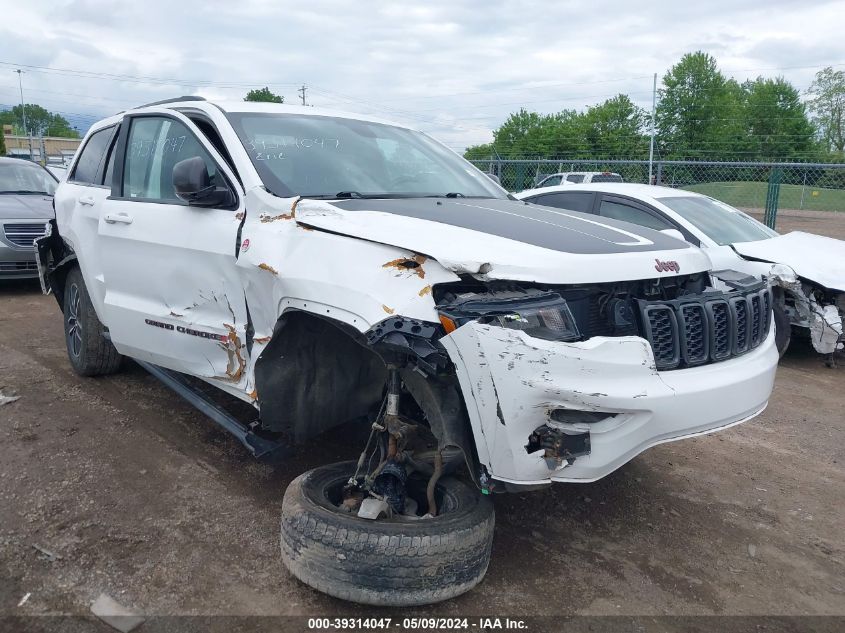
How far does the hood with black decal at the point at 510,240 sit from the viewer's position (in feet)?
8.39

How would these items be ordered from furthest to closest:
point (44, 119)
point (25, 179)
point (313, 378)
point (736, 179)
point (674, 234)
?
point (44, 119) < point (736, 179) < point (25, 179) < point (674, 234) < point (313, 378)

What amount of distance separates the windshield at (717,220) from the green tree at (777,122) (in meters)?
45.8

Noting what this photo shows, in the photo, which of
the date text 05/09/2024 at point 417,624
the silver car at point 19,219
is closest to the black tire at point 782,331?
the date text 05/09/2024 at point 417,624

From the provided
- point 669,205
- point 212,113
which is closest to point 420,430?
point 212,113

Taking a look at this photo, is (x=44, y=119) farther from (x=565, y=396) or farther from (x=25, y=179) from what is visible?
(x=565, y=396)

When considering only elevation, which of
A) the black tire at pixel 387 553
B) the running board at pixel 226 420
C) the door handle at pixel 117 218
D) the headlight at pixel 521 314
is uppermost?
the door handle at pixel 117 218

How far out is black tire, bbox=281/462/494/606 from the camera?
2586 mm

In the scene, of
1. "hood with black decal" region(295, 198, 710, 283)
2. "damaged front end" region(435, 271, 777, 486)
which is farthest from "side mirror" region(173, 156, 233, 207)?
"damaged front end" region(435, 271, 777, 486)

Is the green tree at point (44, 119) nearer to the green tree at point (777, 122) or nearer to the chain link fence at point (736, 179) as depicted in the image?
the green tree at point (777, 122)

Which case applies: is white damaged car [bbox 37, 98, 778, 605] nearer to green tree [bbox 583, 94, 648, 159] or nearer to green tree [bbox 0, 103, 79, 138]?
green tree [bbox 583, 94, 648, 159]

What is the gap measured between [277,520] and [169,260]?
1.42 metres

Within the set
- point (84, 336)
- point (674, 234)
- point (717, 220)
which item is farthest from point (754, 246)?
point (84, 336)

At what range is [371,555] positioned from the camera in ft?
8.48

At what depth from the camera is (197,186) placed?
10.8ft
